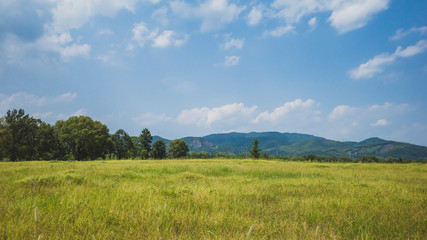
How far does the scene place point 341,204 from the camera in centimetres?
627

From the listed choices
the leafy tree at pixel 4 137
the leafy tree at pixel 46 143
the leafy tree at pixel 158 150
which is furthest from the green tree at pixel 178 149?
the leafy tree at pixel 4 137

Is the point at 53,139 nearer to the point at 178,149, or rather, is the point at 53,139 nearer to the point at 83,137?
the point at 83,137

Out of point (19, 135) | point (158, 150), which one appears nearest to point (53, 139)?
point (19, 135)

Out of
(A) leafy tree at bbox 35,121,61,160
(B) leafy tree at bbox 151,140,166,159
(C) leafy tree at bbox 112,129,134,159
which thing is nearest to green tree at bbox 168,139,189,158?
(B) leafy tree at bbox 151,140,166,159

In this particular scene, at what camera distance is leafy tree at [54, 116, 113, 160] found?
59156 mm

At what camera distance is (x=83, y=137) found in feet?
194

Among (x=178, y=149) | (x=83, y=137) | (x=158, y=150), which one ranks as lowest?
(x=178, y=149)

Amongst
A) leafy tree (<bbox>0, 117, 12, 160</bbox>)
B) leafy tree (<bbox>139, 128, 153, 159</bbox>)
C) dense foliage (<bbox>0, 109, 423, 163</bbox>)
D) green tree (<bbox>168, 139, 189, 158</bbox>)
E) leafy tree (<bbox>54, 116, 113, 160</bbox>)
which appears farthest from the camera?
green tree (<bbox>168, 139, 189, 158</bbox>)

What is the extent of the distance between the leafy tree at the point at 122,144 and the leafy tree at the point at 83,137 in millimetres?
24520

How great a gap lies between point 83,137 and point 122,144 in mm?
33006

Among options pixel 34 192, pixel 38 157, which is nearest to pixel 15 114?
pixel 38 157

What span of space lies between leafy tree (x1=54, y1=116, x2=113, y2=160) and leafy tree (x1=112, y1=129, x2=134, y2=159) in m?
24.5

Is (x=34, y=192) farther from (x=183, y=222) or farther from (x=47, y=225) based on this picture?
(x=183, y=222)

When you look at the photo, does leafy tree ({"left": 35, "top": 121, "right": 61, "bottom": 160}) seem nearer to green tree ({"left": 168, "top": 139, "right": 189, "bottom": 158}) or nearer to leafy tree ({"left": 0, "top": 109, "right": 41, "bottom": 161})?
leafy tree ({"left": 0, "top": 109, "right": 41, "bottom": 161})
